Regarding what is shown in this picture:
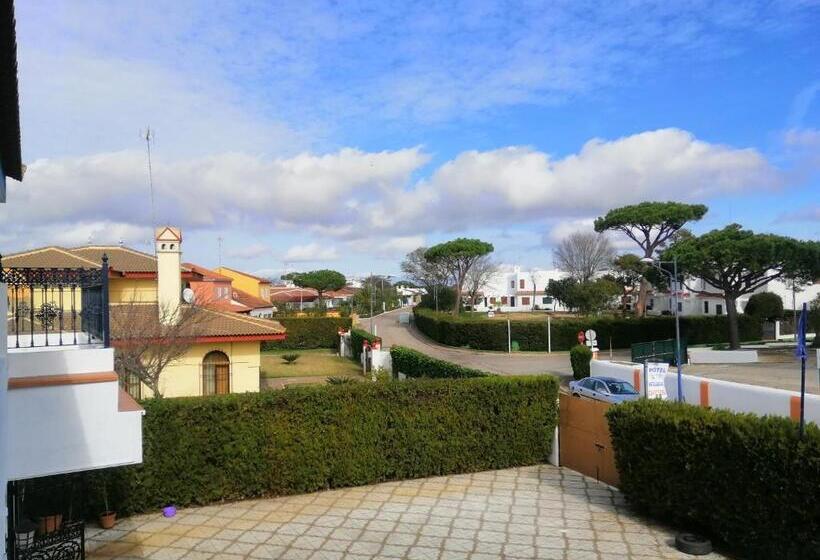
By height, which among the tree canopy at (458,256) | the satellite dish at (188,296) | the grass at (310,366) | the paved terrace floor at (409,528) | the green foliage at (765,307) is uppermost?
the tree canopy at (458,256)

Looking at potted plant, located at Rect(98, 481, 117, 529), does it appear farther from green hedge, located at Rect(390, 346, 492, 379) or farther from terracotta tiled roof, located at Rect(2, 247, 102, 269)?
terracotta tiled roof, located at Rect(2, 247, 102, 269)

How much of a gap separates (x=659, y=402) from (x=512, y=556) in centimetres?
334

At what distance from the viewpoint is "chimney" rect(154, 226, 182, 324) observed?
2011 cm

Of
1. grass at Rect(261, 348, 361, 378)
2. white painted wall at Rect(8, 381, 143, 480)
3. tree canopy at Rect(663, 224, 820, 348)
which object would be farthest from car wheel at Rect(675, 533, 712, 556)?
tree canopy at Rect(663, 224, 820, 348)

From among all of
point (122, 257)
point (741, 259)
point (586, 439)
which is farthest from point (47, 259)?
point (741, 259)

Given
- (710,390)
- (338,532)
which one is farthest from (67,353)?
(710,390)

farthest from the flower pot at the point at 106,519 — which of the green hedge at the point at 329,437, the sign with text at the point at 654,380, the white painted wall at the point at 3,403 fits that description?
the sign with text at the point at 654,380

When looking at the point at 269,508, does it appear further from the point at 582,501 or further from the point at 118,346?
the point at 118,346

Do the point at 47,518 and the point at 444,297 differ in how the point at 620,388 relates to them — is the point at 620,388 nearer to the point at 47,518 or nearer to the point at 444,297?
the point at 47,518

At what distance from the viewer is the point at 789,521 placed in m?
6.88

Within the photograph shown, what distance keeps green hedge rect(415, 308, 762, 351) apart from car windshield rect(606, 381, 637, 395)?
2050cm

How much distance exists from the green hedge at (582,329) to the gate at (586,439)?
95.7 ft

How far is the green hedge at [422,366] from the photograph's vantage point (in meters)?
19.8

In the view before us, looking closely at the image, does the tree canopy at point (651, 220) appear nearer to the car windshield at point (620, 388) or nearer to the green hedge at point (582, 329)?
the green hedge at point (582, 329)
